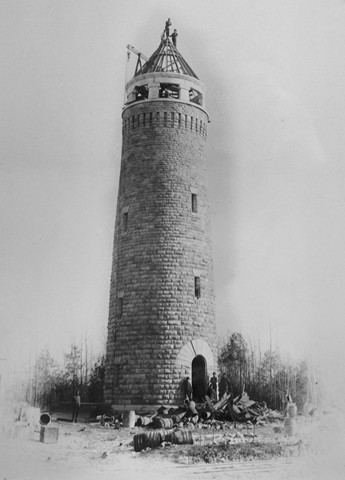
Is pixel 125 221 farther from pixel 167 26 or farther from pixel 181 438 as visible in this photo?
pixel 181 438

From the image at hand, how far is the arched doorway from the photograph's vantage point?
69.6 ft

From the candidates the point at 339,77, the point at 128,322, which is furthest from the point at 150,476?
the point at 339,77

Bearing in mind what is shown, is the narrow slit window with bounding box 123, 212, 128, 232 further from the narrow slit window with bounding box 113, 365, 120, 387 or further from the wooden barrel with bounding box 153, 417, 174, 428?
the wooden barrel with bounding box 153, 417, 174, 428

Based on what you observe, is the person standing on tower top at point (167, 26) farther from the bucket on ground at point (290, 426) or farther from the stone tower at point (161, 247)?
the bucket on ground at point (290, 426)

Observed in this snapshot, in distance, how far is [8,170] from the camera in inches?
647

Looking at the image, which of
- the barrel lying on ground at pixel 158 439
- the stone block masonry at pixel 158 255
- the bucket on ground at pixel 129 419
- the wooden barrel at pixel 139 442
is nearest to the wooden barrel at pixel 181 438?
the barrel lying on ground at pixel 158 439

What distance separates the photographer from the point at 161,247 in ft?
69.1

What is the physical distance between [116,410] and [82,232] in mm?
6623

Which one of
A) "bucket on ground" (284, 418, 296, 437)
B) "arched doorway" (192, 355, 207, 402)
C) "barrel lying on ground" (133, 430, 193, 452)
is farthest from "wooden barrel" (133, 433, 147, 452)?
"arched doorway" (192, 355, 207, 402)

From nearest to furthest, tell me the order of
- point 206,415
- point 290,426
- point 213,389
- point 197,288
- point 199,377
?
point 290,426 < point 206,415 < point 213,389 < point 197,288 < point 199,377

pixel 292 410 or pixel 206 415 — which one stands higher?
pixel 292 410

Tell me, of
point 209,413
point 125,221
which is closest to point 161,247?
point 125,221

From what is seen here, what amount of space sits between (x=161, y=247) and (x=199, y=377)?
4954 mm

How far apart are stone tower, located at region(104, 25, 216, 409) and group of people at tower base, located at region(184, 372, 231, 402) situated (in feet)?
0.69
